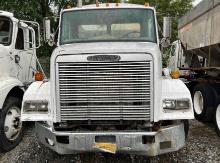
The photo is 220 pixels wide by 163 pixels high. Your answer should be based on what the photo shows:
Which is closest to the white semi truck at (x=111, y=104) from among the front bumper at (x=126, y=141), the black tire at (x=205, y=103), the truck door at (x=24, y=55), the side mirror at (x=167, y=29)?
the front bumper at (x=126, y=141)

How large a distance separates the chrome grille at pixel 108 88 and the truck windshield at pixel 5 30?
2.75m

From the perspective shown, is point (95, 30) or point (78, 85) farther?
point (95, 30)

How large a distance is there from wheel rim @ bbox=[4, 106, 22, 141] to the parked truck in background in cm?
409

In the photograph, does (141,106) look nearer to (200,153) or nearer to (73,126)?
(73,126)

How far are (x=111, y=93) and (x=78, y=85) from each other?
18.3 inches

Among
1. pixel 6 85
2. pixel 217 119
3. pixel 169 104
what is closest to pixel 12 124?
pixel 6 85

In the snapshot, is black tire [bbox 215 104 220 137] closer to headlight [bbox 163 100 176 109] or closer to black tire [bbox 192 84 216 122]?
black tire [bbox 192 84 216 122]

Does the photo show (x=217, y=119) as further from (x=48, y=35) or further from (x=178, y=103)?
(x=48, y=35)

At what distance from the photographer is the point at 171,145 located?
4758 mm

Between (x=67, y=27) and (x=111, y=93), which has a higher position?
(x=67, y=27)

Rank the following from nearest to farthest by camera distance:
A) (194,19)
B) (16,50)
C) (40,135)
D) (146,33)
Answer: (40,135), (146,33), (16,50), (194,19)

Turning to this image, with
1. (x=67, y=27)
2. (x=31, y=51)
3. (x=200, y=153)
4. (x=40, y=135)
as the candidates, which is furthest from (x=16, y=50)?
(x=200, y=153)

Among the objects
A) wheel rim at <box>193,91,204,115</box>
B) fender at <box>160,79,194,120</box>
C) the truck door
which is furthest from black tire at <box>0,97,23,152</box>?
wheel rim at <box>193,91,204,115</box>

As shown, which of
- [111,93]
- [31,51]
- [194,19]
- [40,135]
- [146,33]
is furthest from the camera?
[194,19]
